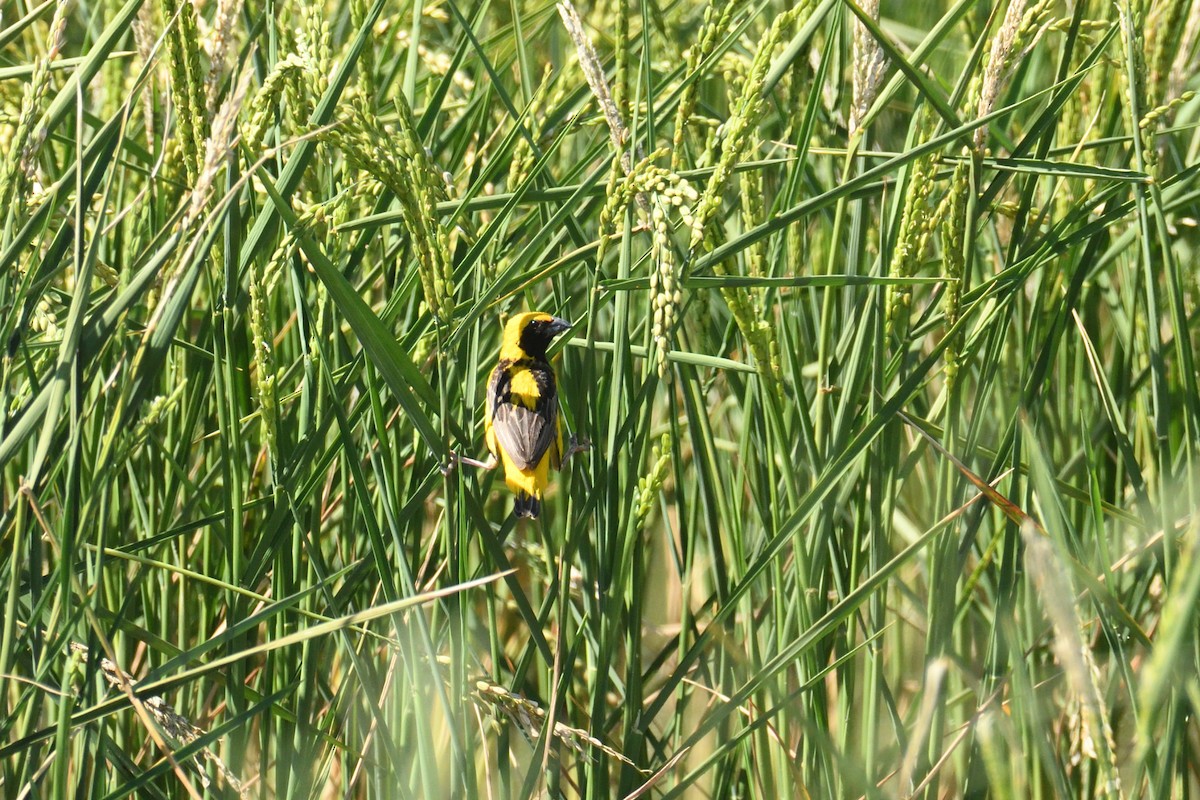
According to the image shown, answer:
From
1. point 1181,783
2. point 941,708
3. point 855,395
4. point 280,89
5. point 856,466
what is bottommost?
point 1181,783

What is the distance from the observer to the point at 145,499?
2.34m

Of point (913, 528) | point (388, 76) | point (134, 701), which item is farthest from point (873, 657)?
point (388, 76)

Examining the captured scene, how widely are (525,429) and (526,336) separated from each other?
0.25 m

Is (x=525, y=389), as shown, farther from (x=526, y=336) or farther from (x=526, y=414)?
(x=526, y=336)

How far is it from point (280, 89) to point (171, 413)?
874 mm

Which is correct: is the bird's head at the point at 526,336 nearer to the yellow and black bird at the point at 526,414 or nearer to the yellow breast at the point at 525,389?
the yellow and black bird at the point at 526,414

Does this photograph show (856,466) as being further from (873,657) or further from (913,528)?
(913,528)

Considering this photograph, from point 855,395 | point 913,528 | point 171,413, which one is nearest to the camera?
point 855,395

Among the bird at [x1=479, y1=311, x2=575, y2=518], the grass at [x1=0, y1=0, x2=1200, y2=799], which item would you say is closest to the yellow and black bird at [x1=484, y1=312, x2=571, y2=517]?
the bird at [x1=479, y1=311, x2=575, y2=518]

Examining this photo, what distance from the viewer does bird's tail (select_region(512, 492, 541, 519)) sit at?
264 cm

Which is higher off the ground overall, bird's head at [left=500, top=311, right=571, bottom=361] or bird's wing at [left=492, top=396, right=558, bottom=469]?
bird's head at [left=500, top=311, right=571, bottom=361]

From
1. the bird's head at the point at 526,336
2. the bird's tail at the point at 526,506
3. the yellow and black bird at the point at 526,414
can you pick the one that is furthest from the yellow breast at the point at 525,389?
the bird's tail at the point at 526,506

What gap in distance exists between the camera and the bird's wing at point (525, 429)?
9.00 feet

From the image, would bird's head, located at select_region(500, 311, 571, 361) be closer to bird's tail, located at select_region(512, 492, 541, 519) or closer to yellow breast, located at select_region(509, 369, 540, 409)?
yellow breast, located at select_region(509, 369, 540, 409)
